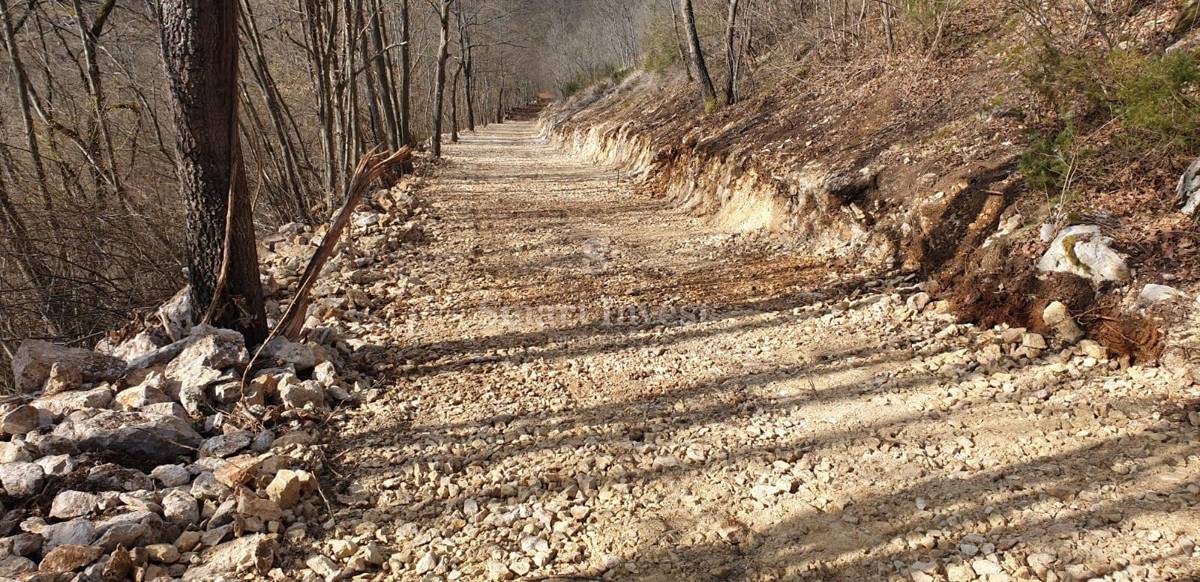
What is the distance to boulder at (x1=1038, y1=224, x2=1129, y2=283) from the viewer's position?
3.50m

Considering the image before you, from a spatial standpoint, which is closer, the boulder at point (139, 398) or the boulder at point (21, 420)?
the boulder at point (21, 420)

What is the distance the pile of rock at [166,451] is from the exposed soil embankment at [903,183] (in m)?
3.98

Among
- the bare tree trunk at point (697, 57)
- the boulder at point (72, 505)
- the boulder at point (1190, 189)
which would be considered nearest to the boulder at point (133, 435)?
the boulder at point (72, 505)

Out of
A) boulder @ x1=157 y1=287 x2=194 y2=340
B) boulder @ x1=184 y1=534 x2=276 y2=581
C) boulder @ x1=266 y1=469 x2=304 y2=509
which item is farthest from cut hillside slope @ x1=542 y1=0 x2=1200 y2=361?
boulder @ x1=157 y1=287 x2=194 y2=340

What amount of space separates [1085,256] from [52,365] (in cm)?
595

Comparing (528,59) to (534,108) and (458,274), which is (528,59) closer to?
(534,108)

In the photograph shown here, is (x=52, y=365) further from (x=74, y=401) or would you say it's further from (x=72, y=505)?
(x=72, y=505)

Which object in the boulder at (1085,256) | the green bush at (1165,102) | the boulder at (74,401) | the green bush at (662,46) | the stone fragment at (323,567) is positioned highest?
the green bush at (662,46)

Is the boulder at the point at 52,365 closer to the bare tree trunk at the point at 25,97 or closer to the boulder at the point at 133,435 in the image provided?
the boulder at the point at 133,435

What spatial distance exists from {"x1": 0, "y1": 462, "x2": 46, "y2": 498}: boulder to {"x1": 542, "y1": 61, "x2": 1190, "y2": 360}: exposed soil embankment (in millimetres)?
4973

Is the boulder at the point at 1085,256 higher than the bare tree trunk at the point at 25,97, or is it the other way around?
the bare tree trunk at the point at 25,97

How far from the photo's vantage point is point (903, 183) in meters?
5.61

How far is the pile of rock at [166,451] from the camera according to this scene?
2.34 meters

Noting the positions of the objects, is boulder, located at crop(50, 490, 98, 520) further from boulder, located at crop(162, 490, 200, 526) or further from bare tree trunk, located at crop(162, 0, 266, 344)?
bare tree trunk, located at crop(162, 0, 266, 344)
